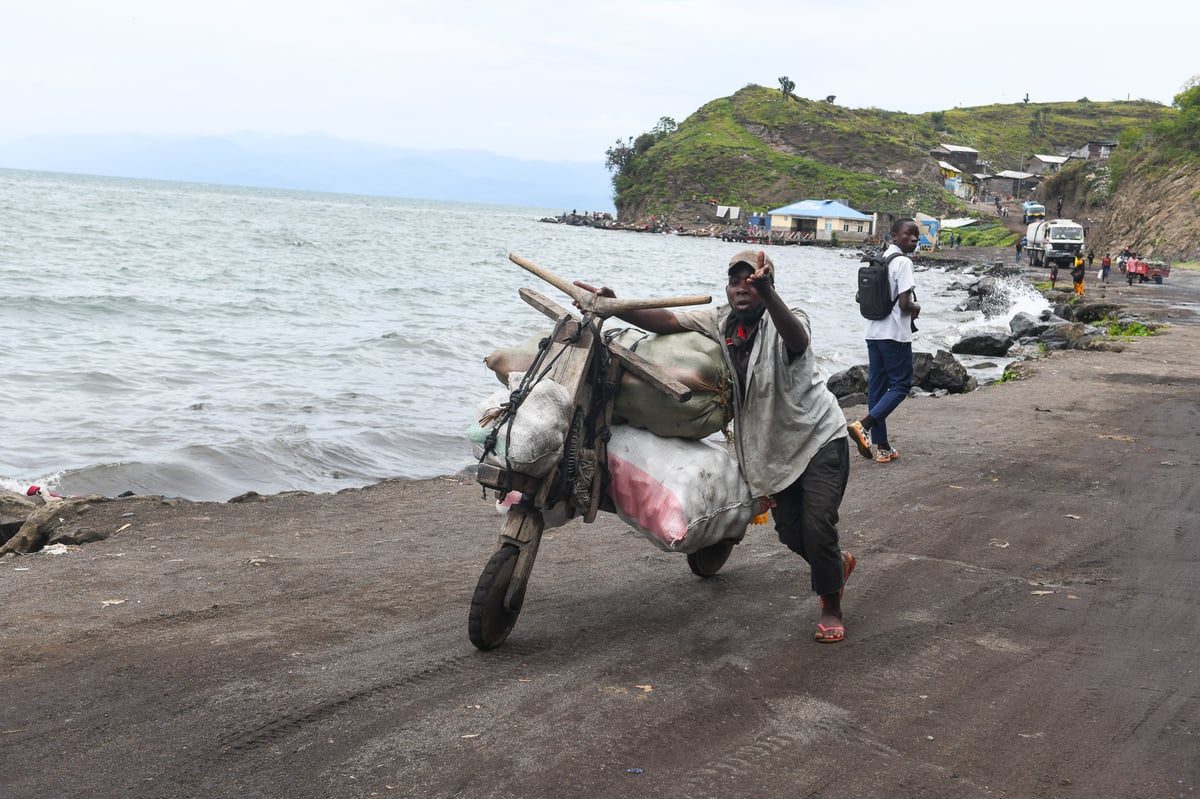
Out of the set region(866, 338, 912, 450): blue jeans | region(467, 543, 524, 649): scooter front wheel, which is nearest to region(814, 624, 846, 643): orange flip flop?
region(467, 543, 524, 649): scooter front wheel

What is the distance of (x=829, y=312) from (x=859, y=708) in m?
29.9

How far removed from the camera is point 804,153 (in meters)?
129

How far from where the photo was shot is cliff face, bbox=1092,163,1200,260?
47844mm

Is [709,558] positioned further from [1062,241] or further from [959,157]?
[959,157]

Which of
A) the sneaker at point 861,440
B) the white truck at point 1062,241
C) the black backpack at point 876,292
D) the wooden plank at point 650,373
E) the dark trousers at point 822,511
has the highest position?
the white truck at point 1062,241

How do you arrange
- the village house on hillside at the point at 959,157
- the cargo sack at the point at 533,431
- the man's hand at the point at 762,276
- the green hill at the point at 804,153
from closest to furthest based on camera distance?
the cargo sack at the point at 533,431 → the man's hand at the point at 762,276 → the green hill at the point at 804,153 → the village house on hillside at the point at 959,157

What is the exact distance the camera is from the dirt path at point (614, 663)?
140 inches

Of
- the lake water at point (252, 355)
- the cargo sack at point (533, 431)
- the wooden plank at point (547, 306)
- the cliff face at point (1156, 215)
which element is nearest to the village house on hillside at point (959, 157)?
the cliff face at point (1156, 215)

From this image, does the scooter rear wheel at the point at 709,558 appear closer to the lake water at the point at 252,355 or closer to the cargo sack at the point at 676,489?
the cargo sack at the point at 676,489

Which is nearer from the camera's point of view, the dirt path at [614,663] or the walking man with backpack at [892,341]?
the dirt path at [614,663]

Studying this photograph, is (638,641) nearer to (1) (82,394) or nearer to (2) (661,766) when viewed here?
(2) (661,766)

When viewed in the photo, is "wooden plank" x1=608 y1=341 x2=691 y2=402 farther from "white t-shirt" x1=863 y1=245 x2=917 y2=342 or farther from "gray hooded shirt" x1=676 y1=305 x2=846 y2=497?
"white t-shirt" x1=863 y1=245 x2=917 y2=342

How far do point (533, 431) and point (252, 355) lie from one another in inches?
603

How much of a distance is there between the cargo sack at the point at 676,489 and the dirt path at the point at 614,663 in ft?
1.68
